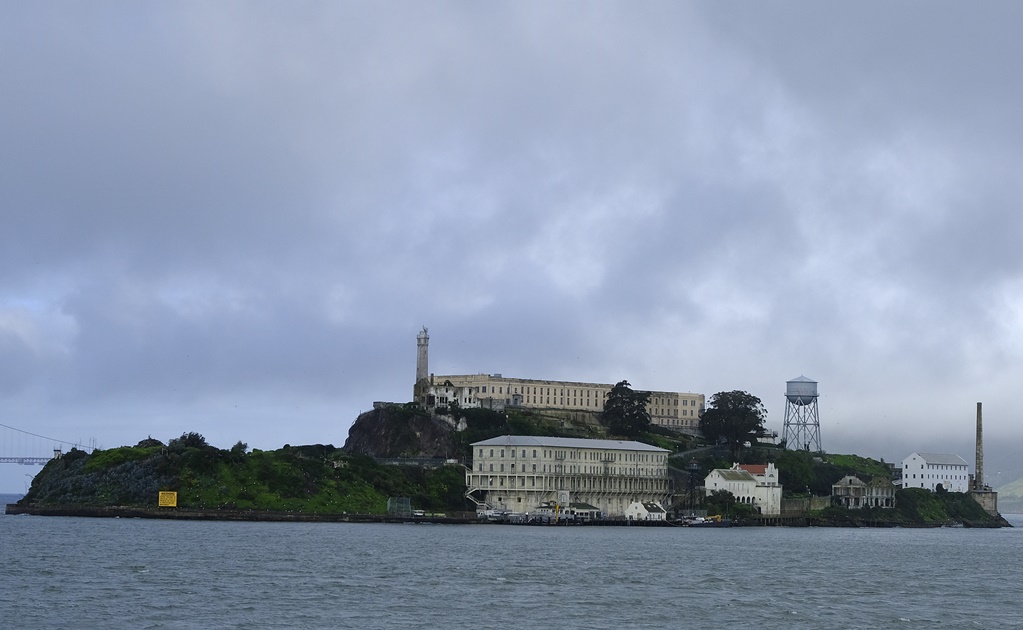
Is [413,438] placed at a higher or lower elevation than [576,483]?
higher

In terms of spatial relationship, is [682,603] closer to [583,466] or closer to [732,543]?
[732,543]

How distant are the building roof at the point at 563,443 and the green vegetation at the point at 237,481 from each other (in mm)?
8491

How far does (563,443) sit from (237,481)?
44311 mm

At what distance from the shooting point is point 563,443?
177 metres

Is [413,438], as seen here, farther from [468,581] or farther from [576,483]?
[468,581]

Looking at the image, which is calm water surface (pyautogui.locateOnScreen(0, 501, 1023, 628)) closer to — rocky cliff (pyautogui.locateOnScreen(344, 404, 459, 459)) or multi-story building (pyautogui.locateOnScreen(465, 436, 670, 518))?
multi-story building (pyautogui.locateOnScreen(465, 436, 670, 518))

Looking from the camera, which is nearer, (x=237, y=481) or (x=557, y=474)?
(x=237, y=481)

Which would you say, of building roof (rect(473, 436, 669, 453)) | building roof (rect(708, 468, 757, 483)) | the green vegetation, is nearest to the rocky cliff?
building roof (rect(473, 436, 669, 453))

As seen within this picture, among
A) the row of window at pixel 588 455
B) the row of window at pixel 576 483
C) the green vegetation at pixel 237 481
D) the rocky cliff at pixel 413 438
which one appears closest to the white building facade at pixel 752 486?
the row of window at pixel 576 483

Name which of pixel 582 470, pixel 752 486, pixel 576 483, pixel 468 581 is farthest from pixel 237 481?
pixel 468 581

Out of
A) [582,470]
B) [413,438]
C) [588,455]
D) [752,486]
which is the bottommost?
[752,486]

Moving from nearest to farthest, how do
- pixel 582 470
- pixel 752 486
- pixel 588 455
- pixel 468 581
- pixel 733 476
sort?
pixel 468 581 < pixel 582 470 < pixel 588 455 < pixel 752 486 < pixel 733 476

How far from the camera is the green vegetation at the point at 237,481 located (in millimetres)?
152750

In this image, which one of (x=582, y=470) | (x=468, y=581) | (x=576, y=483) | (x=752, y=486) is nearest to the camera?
(x=468, y=581)
